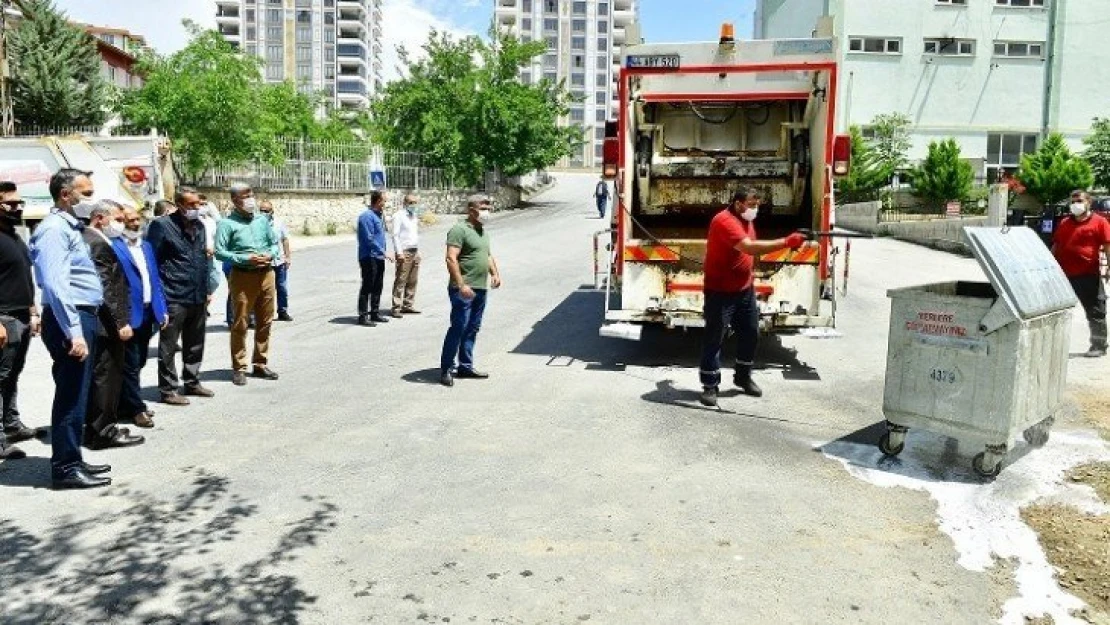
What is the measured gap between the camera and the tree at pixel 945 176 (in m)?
31.1

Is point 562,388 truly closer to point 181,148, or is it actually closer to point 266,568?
point 266,568

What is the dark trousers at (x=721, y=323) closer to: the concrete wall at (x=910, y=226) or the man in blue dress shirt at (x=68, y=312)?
the man in blue dress shirt at (x=68, y=312)

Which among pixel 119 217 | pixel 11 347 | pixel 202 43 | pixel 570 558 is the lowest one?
pixel 570 558

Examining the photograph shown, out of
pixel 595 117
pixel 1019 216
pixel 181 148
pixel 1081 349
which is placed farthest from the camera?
pixel 595 117

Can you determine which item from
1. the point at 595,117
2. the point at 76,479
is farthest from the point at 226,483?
the point at 595,117

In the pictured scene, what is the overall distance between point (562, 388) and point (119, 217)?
3612 millimetres

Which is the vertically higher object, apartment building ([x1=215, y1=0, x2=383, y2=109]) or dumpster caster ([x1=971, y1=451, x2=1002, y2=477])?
apartment building ([x1=215, y1=0, x2=383, y2=109])

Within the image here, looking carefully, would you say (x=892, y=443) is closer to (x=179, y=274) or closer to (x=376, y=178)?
(x=179, y=274)

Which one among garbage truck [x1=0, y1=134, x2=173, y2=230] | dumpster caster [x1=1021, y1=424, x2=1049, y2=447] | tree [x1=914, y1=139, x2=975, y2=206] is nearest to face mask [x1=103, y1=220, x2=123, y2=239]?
dumpster caster [x1=1021, y1=424, x2=1049, y2=447]

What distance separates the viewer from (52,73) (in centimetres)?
3600

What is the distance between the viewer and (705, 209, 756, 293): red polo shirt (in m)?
7.20

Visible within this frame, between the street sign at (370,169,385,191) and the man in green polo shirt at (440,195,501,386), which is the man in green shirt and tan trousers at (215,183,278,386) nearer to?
the man in green polo shirt at (440,195,501,386)

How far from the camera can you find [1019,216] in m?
24.3

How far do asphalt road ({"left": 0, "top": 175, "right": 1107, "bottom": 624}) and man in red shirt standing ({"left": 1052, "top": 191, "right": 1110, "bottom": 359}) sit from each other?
127 centimetres
